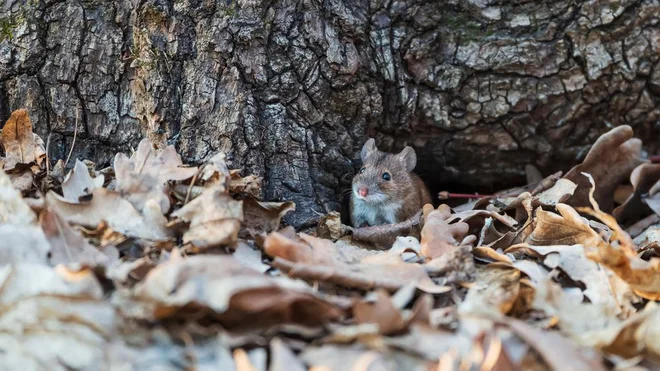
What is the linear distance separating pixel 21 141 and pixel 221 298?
98.1 inches

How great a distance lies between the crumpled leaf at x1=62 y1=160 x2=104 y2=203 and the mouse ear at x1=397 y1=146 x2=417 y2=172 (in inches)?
113

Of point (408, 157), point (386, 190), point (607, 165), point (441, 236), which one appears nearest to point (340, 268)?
point (441, 236)

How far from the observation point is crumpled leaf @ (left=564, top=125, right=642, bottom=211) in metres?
5.50

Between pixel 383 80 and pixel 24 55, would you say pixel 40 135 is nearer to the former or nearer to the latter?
pixel 24 55

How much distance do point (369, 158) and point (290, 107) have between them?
121cm

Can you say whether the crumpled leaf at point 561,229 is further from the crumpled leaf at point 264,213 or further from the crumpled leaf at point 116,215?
the crumpled leaf at point 116,215

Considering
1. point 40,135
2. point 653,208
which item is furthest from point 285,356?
point 653,208

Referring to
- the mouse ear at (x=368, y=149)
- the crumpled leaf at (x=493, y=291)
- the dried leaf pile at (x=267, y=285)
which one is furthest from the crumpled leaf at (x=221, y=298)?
the mouse ear at (x=368, y=149)

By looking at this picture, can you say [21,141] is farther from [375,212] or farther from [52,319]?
[375,212]

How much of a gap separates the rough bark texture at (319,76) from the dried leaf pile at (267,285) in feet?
1.61

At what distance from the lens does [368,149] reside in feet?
18.8

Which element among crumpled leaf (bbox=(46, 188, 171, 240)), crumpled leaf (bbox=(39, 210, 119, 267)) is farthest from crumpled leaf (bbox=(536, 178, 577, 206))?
crumpled leaf (bbox=(39, 210, 119, 267))

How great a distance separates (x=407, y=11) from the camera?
17.1 ft

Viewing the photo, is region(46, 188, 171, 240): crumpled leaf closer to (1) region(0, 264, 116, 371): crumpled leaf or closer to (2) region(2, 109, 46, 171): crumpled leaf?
(1) region(0, 264, 116, 371): crumpled leaf
